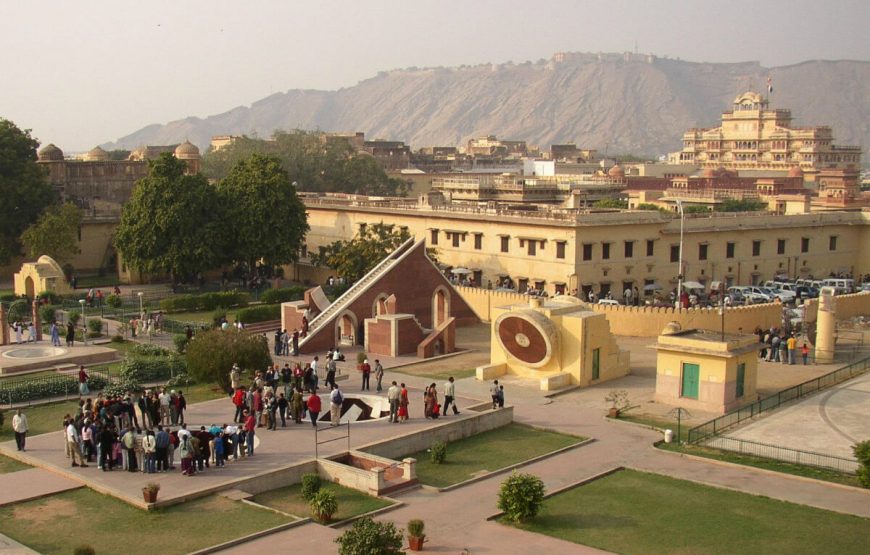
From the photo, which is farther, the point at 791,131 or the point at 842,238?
the point at 791,131

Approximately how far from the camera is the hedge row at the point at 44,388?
30.1 m

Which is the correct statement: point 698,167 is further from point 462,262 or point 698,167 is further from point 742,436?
point 742,436

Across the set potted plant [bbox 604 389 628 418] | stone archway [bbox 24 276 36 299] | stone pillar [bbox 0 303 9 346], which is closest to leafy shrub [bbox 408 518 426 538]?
potted plant [bbox 604 389 628 418]

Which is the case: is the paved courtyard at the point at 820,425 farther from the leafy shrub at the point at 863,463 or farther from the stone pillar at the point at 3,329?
the stone pillar at the point at 3,329

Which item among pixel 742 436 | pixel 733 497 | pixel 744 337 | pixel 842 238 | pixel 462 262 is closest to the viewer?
pixel 733 497

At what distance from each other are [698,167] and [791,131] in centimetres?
1327

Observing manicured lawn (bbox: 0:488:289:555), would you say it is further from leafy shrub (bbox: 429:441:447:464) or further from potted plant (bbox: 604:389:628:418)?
potted plant (bbox: 604:389:628:418)

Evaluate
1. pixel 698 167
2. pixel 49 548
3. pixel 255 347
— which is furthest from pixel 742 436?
pixel 698 167

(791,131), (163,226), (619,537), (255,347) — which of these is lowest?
(619,537)

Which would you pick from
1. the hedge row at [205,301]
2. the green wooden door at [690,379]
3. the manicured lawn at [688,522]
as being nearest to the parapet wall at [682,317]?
the green wooden door at [690,379]

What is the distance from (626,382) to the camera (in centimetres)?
3466

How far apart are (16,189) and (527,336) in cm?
3833

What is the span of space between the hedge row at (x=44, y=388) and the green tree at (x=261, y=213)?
23770mm

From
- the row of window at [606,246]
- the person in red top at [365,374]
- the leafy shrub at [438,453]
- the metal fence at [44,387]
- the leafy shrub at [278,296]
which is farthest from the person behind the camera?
the row of window at [606,246]
